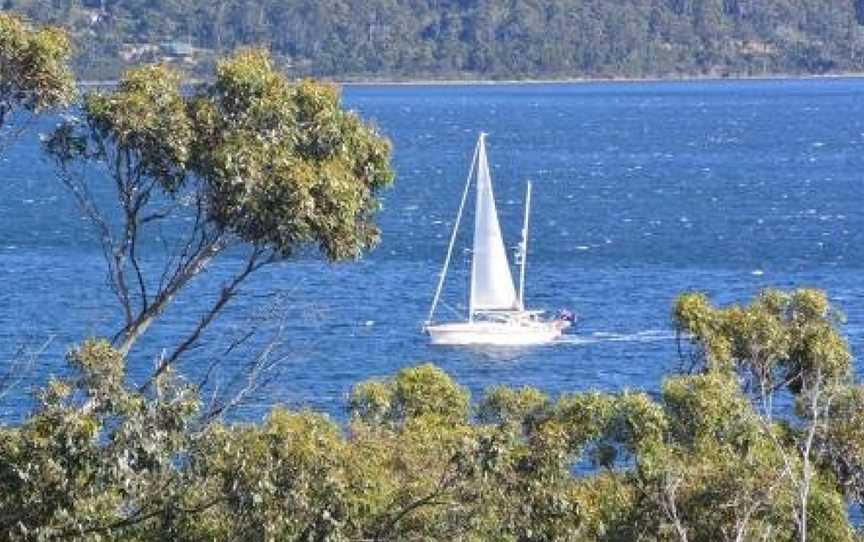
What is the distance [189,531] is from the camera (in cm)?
1479

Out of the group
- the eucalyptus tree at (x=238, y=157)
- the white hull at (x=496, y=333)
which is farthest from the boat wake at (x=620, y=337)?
the eucalyptus tree at (x=238, y=157)

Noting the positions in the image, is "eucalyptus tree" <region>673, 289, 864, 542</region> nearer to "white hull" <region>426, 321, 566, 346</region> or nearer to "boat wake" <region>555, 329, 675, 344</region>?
"boat wake" <region>555, 329, 675, 344</region>

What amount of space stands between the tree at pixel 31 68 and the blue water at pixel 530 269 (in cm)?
178

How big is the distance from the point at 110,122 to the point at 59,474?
9.60ft

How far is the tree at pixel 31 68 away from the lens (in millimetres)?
14477

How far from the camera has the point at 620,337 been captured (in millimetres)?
53531

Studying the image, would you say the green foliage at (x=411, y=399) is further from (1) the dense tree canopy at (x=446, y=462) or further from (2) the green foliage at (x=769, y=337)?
(2) the green foliage at (x=769, y=337)

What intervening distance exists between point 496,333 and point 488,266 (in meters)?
5.02

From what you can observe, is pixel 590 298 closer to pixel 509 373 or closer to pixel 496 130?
pixel 509 373

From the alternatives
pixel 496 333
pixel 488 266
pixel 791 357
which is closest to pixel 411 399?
pixel 791 357

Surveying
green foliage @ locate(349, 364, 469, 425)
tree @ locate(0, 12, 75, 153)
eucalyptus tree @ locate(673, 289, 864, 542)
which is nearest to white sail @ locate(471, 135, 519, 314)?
green foliage @ locate(349, 364, 469, 425)

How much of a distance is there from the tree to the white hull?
1560 inches

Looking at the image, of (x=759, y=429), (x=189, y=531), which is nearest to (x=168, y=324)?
(x=759, y=429)

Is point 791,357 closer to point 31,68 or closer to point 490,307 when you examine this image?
point 31,68
